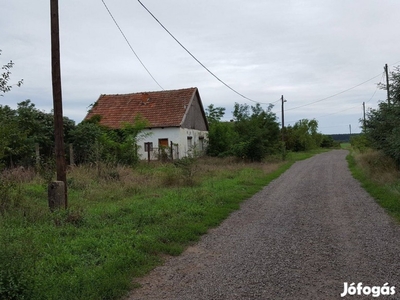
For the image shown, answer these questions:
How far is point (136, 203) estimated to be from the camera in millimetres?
10305

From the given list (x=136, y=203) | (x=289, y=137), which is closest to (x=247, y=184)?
(x=136, y=203)

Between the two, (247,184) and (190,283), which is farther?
(247,184)

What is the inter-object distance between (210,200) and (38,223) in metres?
4.92

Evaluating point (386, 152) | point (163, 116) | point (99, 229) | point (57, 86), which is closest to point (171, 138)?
point (163, 116)

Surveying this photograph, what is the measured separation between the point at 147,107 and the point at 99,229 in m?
23.0

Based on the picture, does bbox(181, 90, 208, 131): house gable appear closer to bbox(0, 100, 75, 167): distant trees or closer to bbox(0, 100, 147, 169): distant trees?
bbox(0, 100, 147, 169): distant trees

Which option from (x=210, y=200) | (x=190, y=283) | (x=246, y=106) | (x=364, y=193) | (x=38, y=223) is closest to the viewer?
(x=190, y=283)

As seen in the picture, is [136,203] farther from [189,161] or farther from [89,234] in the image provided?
[189,161]

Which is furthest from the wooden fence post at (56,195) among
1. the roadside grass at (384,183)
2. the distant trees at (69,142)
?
the roadside grass at (384,183)

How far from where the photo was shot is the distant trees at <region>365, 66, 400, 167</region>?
13.3m

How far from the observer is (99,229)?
7.54 metres

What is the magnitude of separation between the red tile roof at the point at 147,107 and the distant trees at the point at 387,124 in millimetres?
13223

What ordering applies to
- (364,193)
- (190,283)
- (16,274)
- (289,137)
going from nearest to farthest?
(16,274) → (190,283) → (364,193) → (289,137)

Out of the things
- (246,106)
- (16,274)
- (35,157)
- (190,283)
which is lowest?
(190,283)
